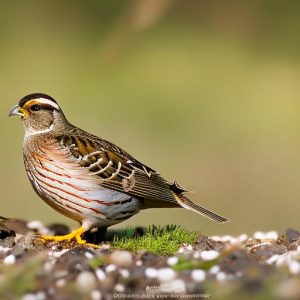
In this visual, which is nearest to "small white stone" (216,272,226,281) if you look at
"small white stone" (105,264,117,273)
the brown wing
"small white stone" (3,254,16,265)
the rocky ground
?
the rocky ground

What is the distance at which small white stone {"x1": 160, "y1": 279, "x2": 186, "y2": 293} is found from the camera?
282 inches

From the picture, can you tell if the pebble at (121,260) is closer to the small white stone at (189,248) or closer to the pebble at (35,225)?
the small white stone at (189,248)

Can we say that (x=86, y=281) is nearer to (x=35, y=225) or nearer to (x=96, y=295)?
(x=96, y=295)

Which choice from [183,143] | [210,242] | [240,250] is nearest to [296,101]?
[183,143]

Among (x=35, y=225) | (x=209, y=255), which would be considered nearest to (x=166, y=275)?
(x=209, y=255)

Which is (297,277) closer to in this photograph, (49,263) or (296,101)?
(49,263)

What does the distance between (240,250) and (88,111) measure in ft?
35.8

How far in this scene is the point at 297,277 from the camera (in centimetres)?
721

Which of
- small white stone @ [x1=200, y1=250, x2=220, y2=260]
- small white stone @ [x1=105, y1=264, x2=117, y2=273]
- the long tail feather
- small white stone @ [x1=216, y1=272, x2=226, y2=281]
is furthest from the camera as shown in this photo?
the long tail feather

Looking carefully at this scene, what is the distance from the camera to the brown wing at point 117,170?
991cm

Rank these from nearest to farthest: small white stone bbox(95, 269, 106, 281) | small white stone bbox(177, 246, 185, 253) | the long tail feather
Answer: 1. small white stone bbox(95, 269, 106, 281)
2. small white stone bbox(177, 246, 185, 253)
3. the long tail feather

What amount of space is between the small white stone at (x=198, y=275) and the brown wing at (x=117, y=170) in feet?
8.45

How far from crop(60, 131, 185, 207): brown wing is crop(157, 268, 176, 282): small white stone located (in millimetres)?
2475

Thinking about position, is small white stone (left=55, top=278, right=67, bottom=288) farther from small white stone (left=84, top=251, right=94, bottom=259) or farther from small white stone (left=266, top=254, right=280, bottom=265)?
small white stone (left=266, top=254, right=280, bottom=265)
